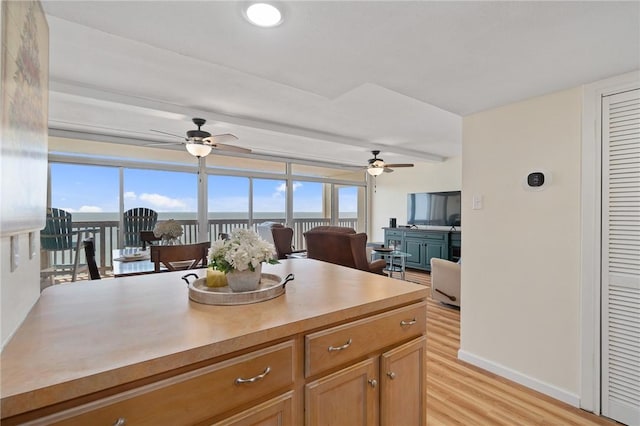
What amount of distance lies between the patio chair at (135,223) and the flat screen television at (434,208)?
5155 millimetres

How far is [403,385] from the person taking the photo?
136cm

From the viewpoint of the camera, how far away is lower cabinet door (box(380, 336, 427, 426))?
1.28 meters

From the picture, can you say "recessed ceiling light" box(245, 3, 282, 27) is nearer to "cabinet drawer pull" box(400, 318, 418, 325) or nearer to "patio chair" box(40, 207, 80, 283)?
"cabinet drawer pull" box(400, 318, 418, 325)

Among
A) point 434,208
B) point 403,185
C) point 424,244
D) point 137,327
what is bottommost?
point 424,244

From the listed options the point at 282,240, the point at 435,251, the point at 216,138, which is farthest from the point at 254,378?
the point at 435,251

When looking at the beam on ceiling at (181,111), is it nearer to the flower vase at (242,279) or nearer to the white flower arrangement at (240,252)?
the white flower arrangement at (240,252)

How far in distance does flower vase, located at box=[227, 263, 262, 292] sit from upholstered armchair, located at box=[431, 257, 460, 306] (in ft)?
10.3

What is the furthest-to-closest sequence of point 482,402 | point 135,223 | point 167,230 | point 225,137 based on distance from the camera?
point 135,223 < point 225,137 < point 167,230 < point 482,402

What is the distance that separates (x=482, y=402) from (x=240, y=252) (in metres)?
1.96

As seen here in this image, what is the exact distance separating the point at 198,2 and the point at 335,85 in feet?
3.22

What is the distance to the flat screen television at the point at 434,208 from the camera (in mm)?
5996

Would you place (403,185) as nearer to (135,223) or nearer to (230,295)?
(135,223)

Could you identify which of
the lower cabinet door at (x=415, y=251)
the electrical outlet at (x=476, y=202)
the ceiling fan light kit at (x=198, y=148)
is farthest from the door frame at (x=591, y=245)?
the lower cabinet door at (x=415, y=251)

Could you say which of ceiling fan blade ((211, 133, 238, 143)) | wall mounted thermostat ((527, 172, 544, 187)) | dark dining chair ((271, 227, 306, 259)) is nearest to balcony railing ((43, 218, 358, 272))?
dark dining chair ((271, 227, 306, 259))
